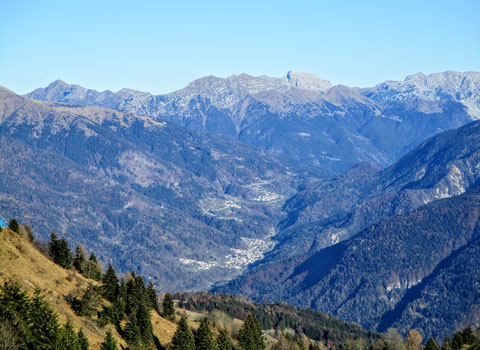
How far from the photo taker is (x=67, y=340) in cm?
7581

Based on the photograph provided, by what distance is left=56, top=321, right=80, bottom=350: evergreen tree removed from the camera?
2948 inches

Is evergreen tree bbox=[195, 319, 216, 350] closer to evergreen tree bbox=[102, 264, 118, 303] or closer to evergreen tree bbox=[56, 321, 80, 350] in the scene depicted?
evergreen tree bbox=[102, 264, 118, 303]

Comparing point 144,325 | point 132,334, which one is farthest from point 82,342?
point 144,325

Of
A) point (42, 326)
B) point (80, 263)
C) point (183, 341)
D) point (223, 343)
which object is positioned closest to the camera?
point (42, 326)

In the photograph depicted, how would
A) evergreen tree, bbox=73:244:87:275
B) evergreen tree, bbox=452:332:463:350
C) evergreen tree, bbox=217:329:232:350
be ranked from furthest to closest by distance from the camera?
evergreen tree, bbox=452:332:463:350 < evergreen tree, bbox=73:244:87:275 < evergreen tree, bbox=217:329:232:350

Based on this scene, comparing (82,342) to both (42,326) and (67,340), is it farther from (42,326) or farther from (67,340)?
(42,326)

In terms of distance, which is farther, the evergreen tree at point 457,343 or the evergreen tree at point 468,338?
the evergreen tree at point 468,338

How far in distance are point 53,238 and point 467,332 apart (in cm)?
9926

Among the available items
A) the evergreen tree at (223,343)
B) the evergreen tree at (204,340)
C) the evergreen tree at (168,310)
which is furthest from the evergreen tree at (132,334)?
the evergreen tree at (168,310)

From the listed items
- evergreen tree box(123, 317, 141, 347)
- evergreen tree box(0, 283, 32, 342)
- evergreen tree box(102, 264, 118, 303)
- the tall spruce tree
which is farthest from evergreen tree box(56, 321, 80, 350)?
the tall spruce tree

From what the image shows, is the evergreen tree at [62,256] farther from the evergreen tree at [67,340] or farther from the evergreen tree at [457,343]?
the evergreen tree at [457,343]

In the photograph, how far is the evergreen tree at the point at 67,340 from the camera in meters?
74.9

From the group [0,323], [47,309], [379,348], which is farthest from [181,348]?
[379,348]

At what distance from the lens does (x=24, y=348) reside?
7362cm
